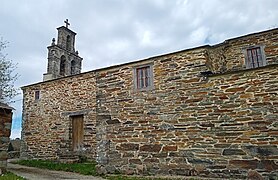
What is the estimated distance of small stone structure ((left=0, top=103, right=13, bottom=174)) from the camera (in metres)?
8.05

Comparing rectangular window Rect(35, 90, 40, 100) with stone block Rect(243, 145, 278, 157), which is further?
rectangular window Rect(35, 90, 40, 100)

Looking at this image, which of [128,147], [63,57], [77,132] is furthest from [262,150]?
[63,57]

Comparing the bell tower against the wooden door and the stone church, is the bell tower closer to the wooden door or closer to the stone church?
the wooden door

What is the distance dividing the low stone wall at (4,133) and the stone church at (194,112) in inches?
117

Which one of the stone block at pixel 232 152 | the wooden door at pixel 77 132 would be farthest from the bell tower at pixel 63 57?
the stone block at pixel 232 152

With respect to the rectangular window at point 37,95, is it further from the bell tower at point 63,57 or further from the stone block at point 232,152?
the stone block at point 232,152

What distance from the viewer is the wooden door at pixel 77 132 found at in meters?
12.8

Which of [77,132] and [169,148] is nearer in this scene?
[169,148]

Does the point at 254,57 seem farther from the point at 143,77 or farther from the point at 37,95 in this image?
the point at 37,95

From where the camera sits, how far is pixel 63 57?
786 inches

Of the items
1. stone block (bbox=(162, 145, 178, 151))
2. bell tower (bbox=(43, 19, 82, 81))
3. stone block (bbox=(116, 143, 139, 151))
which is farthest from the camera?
bell tower (bbox=(43, 19, 82, 81))

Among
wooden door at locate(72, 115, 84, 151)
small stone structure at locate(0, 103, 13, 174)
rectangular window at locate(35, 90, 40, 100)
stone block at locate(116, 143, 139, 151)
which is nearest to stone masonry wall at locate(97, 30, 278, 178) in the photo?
stone block at locate(116, 143, 139, 151)

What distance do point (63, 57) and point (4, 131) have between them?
12398 mm

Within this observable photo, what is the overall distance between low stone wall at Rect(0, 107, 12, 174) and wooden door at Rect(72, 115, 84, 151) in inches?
183
